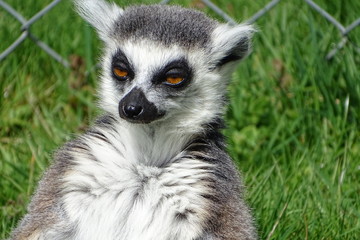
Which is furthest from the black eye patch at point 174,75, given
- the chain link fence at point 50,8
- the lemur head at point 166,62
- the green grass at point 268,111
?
the chain link fence at point 50,8

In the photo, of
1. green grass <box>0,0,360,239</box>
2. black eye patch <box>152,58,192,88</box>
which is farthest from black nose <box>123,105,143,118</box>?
green grass <box>0,0,360,239</box>

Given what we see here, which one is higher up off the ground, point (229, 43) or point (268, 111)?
point (229, 43)

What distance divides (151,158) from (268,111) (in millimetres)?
1811

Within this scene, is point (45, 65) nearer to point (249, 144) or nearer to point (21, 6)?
point (21, 6)

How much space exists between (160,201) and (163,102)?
1.48 feet

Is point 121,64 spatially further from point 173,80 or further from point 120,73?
point 173,80

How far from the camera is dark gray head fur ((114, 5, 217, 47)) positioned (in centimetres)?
380

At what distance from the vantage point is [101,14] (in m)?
4.15

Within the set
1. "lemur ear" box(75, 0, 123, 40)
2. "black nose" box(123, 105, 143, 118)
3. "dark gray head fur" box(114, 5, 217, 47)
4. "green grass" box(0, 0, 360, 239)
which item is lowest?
"green grass" box(0, 0, 360, 239)

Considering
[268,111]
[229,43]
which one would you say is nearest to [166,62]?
[229,43]

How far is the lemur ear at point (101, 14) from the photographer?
412 centimetres

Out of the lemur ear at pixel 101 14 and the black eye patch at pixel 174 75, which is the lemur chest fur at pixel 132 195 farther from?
the lemur ear at pixel 101 14

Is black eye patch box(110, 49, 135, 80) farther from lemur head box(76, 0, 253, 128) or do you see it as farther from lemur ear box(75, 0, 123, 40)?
lemur ear box(75, 0, 123, 40)

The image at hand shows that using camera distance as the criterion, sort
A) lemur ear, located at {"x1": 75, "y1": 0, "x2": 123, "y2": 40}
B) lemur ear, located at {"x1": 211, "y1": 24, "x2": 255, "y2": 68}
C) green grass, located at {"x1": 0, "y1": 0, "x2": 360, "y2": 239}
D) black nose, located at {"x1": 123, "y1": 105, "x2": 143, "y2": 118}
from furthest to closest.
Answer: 1. green grass, located at {"x1": 0, "y1": 0, "x2": 360, "y2": 239}
2. lemur ear, located at {"x1": 75, "y1": 0, "x2": 123, "y2": 40}
3. lemur ear, located at {"x1": 211, "y1": 24, "x2": 255, "y2": 68}
4. black nose, located at {"x1": 123, "y1": 105, "x2": 143, "y2": 118}
